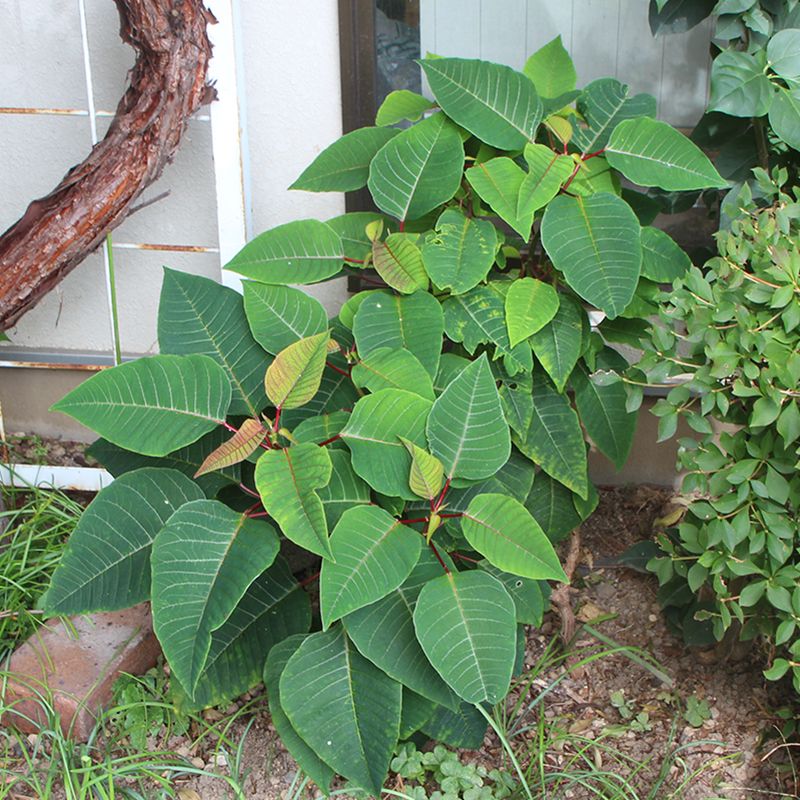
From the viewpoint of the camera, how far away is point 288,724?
5.89 feet

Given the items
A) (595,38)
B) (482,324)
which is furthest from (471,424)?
(595,38)

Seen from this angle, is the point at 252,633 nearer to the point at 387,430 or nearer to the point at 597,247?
the point at 387,430

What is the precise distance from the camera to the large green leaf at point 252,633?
184 centimetres

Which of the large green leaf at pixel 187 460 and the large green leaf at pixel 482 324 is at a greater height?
the large green leaf at pixel 482 324

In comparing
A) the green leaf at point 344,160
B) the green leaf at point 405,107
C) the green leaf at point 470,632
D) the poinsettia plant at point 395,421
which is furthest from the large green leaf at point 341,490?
the green leaf at point 405,107

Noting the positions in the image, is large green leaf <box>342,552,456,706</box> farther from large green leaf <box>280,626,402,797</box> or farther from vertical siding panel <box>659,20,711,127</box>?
vertical siding panel <box>659,20,711,127</box>

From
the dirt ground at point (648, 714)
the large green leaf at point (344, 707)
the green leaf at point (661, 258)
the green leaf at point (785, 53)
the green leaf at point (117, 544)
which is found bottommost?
the dirt ground at point (648, 714)

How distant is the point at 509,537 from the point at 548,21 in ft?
4.52

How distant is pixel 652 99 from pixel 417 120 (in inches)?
19.9

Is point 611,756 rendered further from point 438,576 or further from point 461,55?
point 461,55

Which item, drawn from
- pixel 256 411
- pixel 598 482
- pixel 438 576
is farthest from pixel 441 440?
pixel 598 482

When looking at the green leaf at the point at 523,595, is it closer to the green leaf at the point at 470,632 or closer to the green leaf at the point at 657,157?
the green leaf at the point at 470,632

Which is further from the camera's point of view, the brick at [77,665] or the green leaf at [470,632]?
the brick at [77,665]

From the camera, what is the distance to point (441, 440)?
181cm
